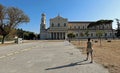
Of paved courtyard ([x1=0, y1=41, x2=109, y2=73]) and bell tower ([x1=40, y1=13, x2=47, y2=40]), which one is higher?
bell tower ([x1=40, y1=13, x2=47, y2=40])

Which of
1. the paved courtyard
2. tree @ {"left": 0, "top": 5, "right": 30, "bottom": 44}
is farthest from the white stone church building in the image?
the paved courtyard

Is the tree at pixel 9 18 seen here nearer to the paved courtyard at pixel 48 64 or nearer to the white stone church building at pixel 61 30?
the paved courtyard at pixel 48 64

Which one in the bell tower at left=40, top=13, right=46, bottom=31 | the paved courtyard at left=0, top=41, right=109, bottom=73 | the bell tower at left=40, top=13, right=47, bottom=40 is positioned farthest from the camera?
the bell tower at left=40, top=13, right=46, bottom=31

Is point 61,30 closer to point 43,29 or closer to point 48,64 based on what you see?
point 43,29

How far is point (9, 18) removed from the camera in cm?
5734

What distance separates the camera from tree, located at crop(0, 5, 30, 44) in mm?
56100

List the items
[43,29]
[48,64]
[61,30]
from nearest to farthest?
1. [48,64]
2. [43,29]
3. [61,30]

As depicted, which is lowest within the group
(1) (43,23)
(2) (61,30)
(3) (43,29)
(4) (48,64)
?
(4) (48,64)

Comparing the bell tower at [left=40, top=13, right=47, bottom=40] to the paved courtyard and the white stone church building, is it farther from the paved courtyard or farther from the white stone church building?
the paved courtyard

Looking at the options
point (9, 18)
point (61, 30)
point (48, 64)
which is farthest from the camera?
point (61, 30)

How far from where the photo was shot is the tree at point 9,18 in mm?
56100

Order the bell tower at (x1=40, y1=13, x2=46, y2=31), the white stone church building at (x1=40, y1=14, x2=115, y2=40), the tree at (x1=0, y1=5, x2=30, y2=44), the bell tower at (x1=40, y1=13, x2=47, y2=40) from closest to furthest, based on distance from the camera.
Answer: the tree at (x1=0, y1=5, x2=30, y2=44)
the bell tower at (x1=40, y1=13, x2=47, y2=40)
the white stone church building at (x1=40, y1=14, x2=115, y2=40)
the bell tower at (x1=40, y1=13, x2=46, y2=31)

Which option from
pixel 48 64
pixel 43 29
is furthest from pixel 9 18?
pixel 43 29

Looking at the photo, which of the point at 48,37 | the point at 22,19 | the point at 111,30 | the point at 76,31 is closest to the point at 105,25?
the point at 111,30
